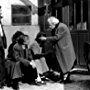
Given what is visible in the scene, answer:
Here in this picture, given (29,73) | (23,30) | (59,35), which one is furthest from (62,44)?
(23,30)

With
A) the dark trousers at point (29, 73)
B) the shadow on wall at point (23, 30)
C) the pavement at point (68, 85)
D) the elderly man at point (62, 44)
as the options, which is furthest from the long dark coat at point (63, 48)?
the shadow on wall at point (23, 30)

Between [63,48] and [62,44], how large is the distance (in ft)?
0.37

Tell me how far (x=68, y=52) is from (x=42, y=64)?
0.79 metres

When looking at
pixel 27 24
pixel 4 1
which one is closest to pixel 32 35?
pixel 27 24

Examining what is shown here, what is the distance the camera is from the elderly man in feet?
30.8

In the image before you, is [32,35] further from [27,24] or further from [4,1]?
[4,1]

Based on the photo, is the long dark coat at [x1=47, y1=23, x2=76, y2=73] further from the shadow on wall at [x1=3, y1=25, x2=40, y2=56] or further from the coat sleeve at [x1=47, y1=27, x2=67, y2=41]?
the shadow on wall at [x1=3, y1=25, x2=40, y2=56]

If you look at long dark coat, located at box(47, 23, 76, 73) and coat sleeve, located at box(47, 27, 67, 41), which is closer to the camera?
coat sleeve, located at box(47, 27, 67, 41)

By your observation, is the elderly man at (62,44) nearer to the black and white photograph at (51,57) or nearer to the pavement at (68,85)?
the black and white photograph at (51,57)

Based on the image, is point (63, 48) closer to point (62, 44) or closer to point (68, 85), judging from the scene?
point (62, 44)

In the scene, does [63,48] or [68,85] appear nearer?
[68,85]

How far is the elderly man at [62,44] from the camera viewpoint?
369 inches

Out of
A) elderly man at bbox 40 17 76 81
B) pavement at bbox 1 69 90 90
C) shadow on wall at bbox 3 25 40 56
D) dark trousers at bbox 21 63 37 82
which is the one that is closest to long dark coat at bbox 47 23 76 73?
elderly man at bbox 40 17 76 81

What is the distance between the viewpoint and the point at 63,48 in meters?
9.45
